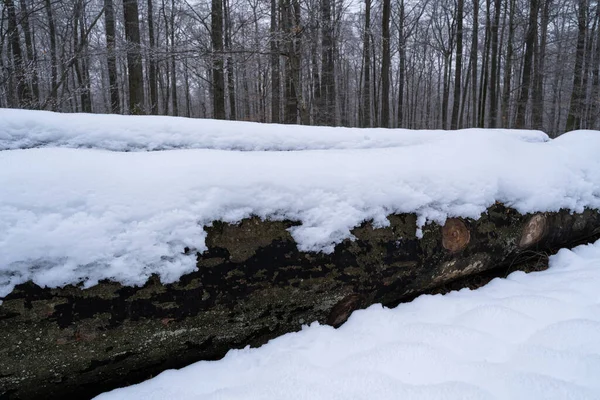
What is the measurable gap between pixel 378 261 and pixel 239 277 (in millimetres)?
794

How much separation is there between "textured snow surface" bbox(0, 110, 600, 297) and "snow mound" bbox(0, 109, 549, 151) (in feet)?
0.07

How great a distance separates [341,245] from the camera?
5.44ft

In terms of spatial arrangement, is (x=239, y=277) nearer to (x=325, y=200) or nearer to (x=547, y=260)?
(x=325, y=200)

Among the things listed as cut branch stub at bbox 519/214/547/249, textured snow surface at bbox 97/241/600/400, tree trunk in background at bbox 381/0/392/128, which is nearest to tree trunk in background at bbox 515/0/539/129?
tree trunk in background at bbox 381/0/392/128

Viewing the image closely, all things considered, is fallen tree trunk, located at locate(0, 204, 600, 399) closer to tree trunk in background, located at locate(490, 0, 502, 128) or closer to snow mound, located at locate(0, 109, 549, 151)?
snow mound, located at locate(0, 109, 549, 151)

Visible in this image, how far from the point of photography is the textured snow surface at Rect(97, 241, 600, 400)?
4.07ft

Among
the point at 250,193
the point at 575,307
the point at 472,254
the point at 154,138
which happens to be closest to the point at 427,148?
the point at 472,254

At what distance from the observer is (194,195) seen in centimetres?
138

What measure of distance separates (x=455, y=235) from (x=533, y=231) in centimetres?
82

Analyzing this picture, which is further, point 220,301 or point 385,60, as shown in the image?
point 385,60

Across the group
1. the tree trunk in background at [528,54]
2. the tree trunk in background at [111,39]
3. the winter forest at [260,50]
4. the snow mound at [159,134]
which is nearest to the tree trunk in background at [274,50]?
the winter forest at [260,50]

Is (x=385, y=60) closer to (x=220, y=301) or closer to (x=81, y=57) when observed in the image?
(x=81, y=57)

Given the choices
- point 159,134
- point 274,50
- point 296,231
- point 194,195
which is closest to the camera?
point 194,195

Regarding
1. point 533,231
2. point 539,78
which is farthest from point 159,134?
point 539,78
